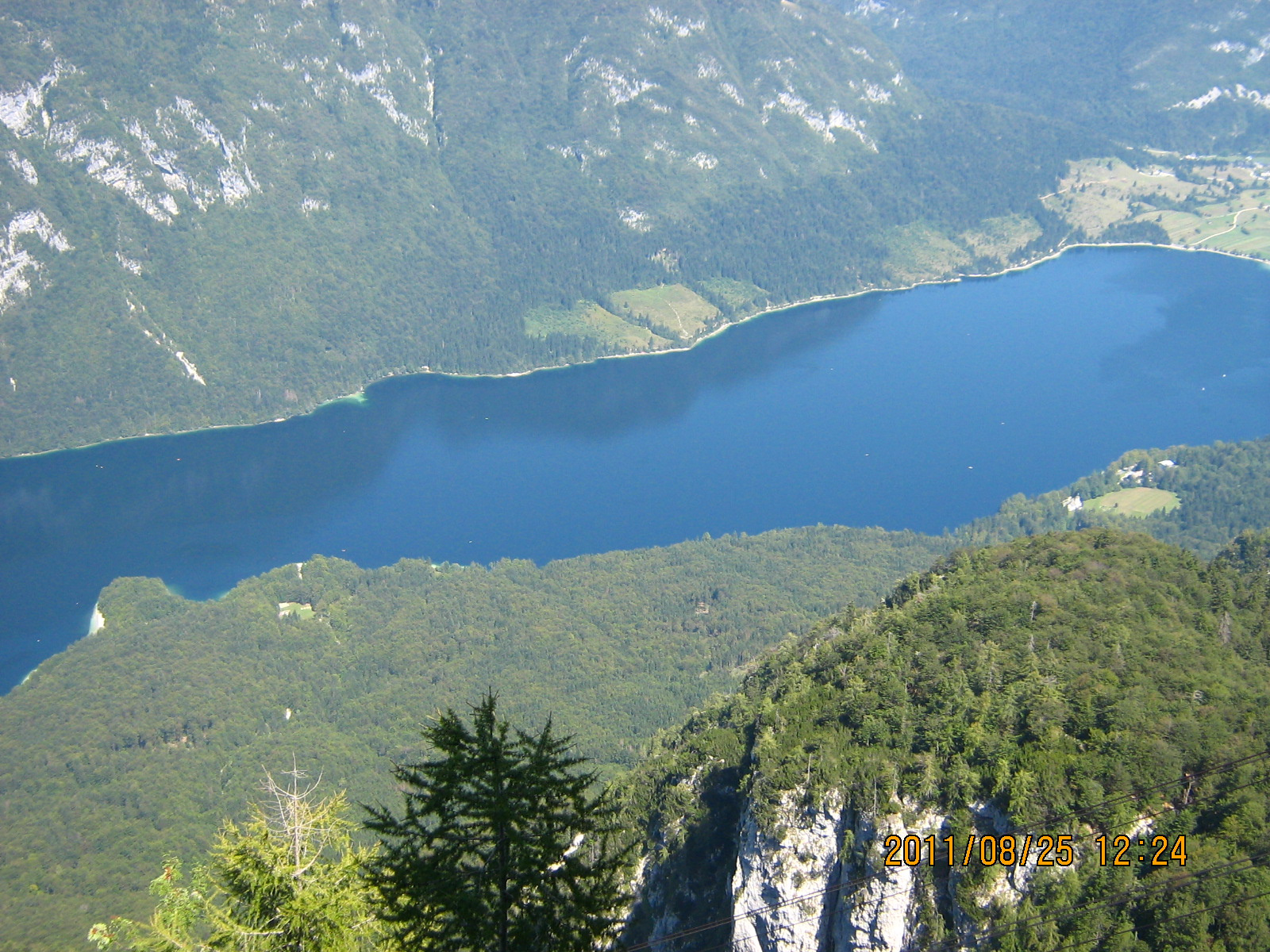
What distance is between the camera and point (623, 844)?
50750 millimetres

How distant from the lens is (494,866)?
18.1 meters

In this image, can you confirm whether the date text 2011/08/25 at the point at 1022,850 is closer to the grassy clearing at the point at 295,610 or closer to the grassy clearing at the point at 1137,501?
the grassy clearing at the point at 295,610

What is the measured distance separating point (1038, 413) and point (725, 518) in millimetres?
49707

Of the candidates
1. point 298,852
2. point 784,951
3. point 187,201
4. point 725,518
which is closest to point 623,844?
point 784,951

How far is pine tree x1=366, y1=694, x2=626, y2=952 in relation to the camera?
701 inches

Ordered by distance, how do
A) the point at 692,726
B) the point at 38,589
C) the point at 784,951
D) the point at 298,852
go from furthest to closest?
the point at 38,589 < the point at 692,726 < the point at 784,951 < the point at 298,852

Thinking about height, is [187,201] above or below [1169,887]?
above

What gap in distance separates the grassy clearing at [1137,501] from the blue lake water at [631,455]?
795cm

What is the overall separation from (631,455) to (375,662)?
54.2m

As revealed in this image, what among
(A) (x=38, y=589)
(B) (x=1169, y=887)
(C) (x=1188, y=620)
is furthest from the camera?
(A) (x=38, y=589)

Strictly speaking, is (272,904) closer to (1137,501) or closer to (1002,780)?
(1002,780)

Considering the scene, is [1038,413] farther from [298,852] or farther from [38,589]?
[298,852]

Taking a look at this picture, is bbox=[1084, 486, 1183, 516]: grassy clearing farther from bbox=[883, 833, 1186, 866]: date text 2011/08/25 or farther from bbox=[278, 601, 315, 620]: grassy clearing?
bbox=[883, 833, 1186, 866]: date text 2011/08/25


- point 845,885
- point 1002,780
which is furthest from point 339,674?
point 1002,780
